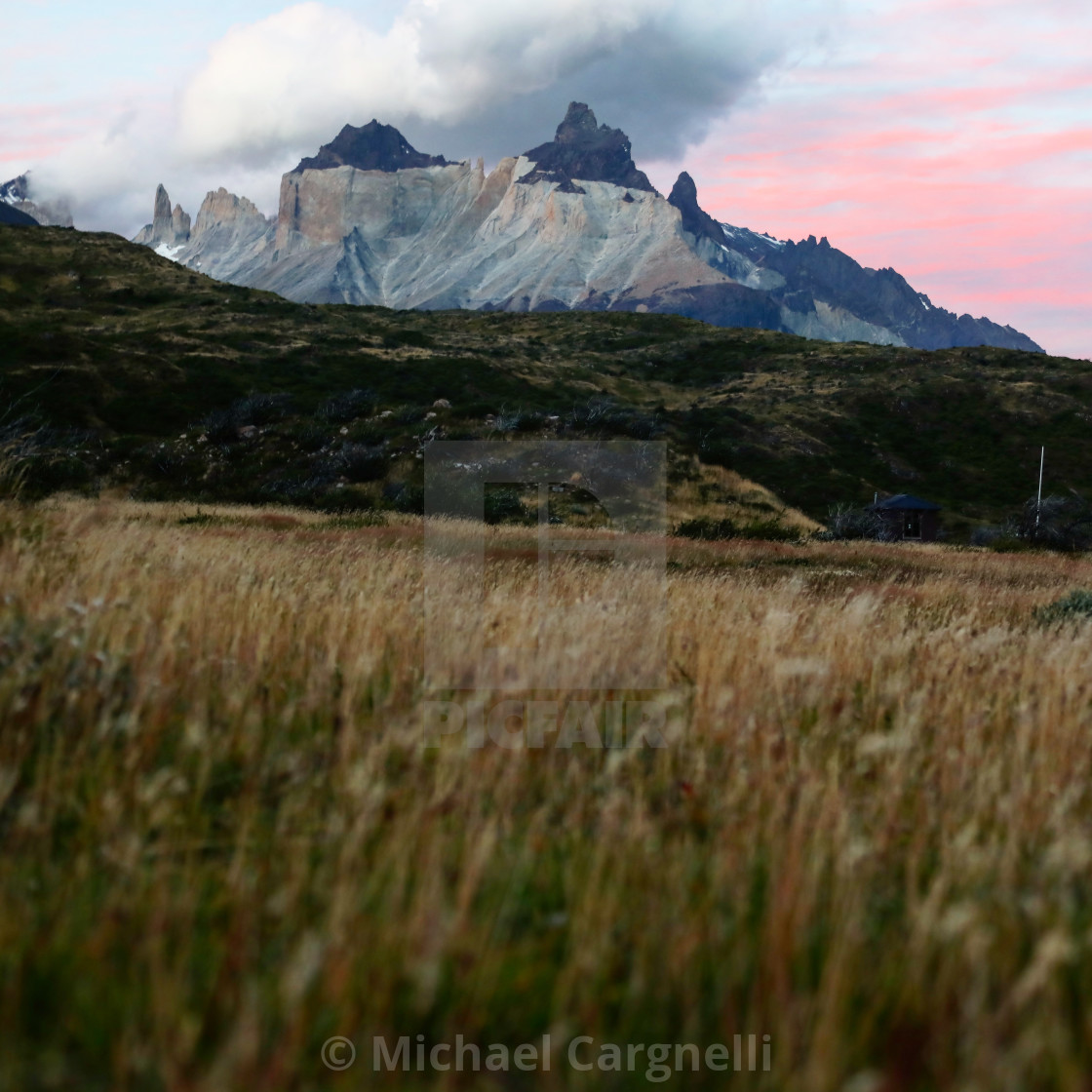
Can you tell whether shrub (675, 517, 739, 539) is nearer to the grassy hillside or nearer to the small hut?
the grassy hillside

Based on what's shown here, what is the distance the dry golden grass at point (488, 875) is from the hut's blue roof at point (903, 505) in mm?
37093

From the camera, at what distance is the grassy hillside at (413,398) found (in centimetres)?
3500

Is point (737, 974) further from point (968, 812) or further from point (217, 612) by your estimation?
point (217, 612)

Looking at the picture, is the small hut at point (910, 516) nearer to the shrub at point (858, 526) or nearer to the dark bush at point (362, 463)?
the shrub at point (858, 526)

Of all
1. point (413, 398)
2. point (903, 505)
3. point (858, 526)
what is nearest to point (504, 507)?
point (858, 526)

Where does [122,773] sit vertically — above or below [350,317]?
below

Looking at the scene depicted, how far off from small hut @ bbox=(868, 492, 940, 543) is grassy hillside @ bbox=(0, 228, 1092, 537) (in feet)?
9.80

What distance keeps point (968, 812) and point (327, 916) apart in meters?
2.59

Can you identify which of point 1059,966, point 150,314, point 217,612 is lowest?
point 1059,966

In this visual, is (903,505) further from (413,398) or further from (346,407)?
(346,407)

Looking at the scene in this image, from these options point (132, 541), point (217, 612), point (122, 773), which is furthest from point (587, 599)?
point (122, 773)

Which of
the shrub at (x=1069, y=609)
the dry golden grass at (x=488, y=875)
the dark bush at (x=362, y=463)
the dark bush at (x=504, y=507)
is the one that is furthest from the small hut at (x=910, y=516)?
the dry golden grass at (x=488, y=875)

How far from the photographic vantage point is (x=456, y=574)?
11.4 m

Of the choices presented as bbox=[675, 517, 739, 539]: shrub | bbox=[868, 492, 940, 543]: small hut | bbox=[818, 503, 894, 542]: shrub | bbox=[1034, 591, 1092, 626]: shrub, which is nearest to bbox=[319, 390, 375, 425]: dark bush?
bbox=[675, 517, 739, 539]: shrub
